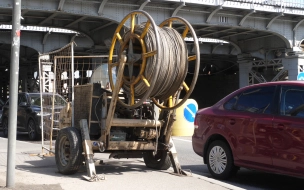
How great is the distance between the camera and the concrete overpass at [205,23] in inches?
957

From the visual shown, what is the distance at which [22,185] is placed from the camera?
7172 mm

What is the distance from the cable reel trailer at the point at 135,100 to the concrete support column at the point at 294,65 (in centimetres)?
2325

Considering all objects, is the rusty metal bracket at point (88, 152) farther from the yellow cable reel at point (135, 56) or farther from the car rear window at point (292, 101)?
the car rear window at point (292, 101)

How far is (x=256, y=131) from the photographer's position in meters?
8.02

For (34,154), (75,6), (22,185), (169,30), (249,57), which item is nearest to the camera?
(22,185)

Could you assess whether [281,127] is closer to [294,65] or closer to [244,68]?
[294,65]

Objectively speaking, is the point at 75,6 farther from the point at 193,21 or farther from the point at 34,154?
the point at 34,154

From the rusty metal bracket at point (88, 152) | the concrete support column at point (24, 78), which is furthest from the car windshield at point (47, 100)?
the concrete support column at point (24, 78)

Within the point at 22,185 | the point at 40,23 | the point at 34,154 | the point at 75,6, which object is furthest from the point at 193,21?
the point at 22,185

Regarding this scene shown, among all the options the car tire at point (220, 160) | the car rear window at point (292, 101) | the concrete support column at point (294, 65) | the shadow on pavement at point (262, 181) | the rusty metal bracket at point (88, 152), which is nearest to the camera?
the car rear window at point (292, 101)

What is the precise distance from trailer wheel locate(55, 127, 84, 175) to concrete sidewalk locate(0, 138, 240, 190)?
151 mm

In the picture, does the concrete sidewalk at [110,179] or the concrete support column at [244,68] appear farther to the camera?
the concrete support column at [244,68]

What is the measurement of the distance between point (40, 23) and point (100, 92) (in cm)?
1998

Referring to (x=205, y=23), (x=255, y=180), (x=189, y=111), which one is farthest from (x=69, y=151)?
(x=205, y=23)
